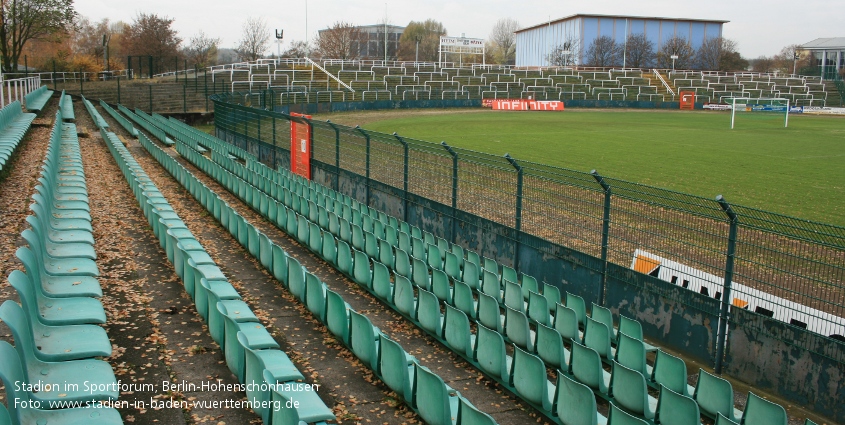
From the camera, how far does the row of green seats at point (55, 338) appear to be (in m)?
4.47

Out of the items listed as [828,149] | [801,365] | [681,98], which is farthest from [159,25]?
[801,365]

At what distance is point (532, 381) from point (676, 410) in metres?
1.23

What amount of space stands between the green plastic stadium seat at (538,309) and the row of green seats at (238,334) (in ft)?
10.2

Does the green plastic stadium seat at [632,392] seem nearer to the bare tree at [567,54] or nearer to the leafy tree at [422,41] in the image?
the bare tree at [567,54]

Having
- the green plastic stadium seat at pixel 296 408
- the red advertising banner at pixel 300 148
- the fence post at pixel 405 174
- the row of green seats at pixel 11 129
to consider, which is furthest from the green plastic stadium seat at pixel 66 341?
the red advertising banner at pixel 300 148

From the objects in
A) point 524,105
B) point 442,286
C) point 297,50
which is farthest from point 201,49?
point 442,286

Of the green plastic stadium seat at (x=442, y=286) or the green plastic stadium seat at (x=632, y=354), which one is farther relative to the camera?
the green plastic stadium seat at (x=442, y=286)

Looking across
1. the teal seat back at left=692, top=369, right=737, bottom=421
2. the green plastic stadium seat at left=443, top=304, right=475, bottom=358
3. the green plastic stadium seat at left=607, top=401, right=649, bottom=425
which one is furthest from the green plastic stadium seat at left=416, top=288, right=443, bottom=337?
the green plastic stadium seat at left=607, top=401, right=649, bottom=425

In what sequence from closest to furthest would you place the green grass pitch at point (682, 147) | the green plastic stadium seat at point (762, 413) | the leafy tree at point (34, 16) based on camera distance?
the green plastic stadium seat at point (762, 413)
the green grass pitch at point (682, 147)
the leafy tree at point (34, 16)

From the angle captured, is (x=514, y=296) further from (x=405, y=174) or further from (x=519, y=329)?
(x=405, y=174)

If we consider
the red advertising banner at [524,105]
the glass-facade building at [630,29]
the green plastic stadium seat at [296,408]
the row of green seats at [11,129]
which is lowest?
the green plastic stadium seat at [296,408]

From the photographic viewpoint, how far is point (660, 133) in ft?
111

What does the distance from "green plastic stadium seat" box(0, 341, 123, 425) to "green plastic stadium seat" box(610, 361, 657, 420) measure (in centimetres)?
407

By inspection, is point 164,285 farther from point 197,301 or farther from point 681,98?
point 681,98
